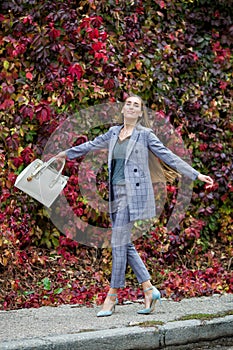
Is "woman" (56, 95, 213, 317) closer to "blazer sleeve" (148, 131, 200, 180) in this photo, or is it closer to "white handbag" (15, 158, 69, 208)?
"blazer sleeve" (148, 131, 200, 180)

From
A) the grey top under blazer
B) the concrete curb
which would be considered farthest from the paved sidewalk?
the grey top under blazer

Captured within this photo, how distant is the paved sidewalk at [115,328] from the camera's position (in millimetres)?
4672

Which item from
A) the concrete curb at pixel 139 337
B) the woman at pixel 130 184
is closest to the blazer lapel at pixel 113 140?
the woman at pixel 130 184

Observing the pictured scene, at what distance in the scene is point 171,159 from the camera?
543 centimetres

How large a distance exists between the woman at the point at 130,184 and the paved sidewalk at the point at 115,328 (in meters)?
0.24

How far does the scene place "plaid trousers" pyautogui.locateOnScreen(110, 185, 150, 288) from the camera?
5383 mm

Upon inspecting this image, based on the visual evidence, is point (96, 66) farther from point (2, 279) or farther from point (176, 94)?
point (2, 279)

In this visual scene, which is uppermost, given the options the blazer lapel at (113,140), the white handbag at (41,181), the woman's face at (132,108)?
the woman's face at (132,108)

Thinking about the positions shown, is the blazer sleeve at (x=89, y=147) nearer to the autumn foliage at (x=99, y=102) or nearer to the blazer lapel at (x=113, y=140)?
the blazer lapel at (x=113, y=140)

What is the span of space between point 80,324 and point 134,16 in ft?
11.8

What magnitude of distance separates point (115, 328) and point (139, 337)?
0.20 metres

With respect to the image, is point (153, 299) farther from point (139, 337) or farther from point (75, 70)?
point (75, 70)

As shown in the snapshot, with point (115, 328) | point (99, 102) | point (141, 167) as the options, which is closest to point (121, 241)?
point (141, 167)

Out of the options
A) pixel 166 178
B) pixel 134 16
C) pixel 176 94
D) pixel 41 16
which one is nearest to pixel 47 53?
pixel 41 16
